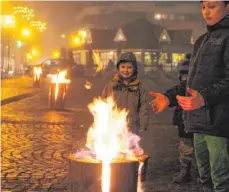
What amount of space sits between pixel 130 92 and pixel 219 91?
91.2 inches

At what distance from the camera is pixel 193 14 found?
88.4 meters

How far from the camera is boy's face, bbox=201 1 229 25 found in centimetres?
360

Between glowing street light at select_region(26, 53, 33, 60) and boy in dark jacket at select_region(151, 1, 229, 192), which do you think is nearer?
boy in dark jacket at select_region(151, 1, 229, 192)

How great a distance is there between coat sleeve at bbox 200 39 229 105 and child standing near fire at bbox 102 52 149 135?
218cm

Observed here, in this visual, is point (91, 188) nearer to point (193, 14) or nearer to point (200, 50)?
point (200, 50)

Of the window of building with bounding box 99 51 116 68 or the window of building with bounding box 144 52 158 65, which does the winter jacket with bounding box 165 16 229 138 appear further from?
the window of building with bounding box 99 51 116 68

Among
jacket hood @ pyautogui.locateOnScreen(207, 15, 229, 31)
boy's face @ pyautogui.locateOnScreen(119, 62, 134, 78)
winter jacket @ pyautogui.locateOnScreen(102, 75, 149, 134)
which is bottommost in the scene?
winter jacket @ pyautogui.locateOnScreen(102, 75, 149, 134)

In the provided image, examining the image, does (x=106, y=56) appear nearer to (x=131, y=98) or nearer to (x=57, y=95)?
(x=57, y=95)

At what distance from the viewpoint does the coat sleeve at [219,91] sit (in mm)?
3377

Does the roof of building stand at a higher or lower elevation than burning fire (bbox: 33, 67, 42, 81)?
higher

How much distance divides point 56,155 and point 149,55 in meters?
51.5

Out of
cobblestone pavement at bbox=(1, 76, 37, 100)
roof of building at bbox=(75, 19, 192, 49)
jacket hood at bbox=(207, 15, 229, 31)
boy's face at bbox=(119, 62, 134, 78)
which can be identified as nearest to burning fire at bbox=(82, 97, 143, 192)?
boy's face at bbox=(119, 62, 134, 78)

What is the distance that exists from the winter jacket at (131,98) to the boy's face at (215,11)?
83.2 inches

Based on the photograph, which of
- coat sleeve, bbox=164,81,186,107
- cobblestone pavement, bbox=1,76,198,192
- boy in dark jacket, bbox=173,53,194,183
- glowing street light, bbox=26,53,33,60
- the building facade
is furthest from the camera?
glowing street light, bbox=26,53,33,60
